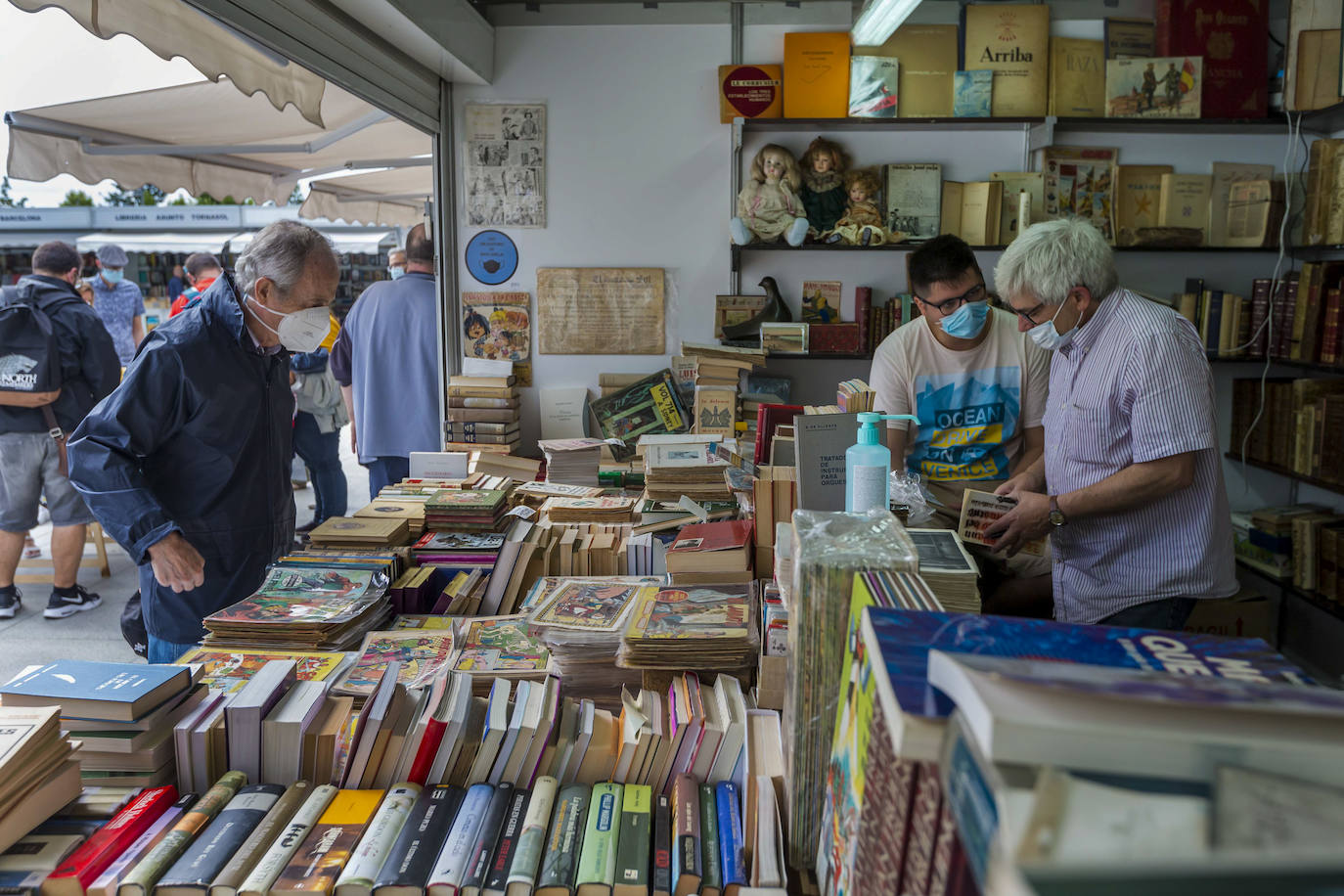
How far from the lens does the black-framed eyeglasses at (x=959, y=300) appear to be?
2982mm

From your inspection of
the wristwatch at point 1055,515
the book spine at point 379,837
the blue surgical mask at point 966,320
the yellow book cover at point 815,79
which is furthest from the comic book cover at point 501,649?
the yellow book cover at point 815,79

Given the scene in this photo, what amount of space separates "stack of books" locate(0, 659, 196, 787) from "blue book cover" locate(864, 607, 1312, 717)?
127cm

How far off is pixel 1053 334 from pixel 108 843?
7.71ft

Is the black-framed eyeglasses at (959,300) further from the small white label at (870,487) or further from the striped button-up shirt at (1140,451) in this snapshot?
the small white label at (870,487)

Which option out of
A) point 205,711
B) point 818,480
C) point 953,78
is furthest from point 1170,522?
point 953,78

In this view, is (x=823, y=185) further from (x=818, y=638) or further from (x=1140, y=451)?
(x=818, y=638)

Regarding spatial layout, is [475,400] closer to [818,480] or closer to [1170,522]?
[818,480]

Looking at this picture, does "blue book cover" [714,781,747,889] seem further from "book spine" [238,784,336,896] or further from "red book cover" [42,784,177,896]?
"red book cover" [42,784,177,896]

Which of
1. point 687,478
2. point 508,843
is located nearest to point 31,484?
point 687,478

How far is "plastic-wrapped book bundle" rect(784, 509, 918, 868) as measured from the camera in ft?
3.44

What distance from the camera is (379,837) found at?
1.33m

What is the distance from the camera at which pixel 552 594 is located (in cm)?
225

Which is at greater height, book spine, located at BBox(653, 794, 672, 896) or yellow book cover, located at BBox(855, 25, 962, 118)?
yellow book cover, located at BBox(855, 25, 962, 118)

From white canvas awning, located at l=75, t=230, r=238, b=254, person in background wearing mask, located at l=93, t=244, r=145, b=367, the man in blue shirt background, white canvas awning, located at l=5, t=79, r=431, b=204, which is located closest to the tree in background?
white canvas awning, located at l=75, t=230, r=238, b=254
